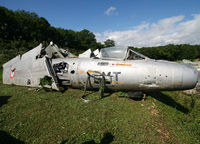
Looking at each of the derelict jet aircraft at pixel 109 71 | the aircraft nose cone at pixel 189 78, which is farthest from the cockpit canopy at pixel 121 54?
the aircraft nose cone at pixel 189 78

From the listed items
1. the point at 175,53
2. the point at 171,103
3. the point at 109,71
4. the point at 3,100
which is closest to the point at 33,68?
the point at 3,100

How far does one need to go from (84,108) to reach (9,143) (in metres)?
2.32

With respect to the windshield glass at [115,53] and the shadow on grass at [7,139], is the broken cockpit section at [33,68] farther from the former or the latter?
the windshield glass at [115,53]

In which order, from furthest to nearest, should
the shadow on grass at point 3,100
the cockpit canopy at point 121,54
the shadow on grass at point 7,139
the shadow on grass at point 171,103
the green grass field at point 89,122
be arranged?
1. the shadow on grass at point 171,103
2. the cockpit canopy at point 121,54
3. the shadow on grass at point 3,100
4. the green grass field at point 89,122
5. the shadow on grass at point 7,139

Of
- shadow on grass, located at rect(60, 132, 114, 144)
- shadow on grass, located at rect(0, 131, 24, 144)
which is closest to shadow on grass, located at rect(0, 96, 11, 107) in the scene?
shadow on grass, located at rect(0, 131, 24, 144)

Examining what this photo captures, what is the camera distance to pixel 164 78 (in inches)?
156

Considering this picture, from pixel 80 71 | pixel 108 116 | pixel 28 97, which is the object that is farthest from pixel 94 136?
pixel 28 97

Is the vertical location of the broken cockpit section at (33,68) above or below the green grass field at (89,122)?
above

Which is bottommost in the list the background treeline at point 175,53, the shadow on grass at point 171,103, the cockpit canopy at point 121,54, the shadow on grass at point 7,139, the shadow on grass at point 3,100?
the shadow on grass at point 171,103

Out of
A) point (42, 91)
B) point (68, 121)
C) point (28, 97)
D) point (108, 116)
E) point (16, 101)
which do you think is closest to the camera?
point (68, 121)

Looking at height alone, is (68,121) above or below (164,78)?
below

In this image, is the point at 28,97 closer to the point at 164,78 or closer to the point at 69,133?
the point at 69,133

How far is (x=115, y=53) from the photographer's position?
506 cm

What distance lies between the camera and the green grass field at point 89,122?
2729mm
